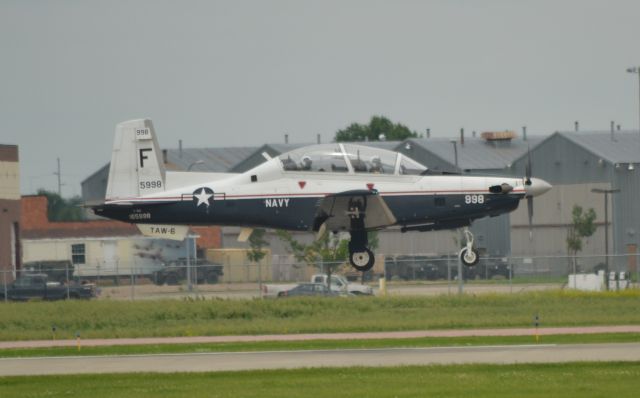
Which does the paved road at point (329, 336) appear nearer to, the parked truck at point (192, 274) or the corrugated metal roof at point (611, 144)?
the parked truck at point (192, 274)

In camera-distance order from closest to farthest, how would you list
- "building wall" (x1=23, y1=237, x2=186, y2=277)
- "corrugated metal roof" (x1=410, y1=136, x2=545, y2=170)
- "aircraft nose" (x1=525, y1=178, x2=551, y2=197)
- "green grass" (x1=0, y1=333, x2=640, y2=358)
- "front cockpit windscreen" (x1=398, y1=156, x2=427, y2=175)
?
"aircraft nose" (x1=525, y1=178, x2=551, y2=197) → "front cockpit windscreen" (x1=398, y1=156, x2=427, y2=175) → "green grass" (x1=0, y1=333, x2=640, y2=358) → "building wall" (x1=23, y1=237, x2=186, y2=277) → "corrugated metal roof" (x1=410, y1=136, x2=545, y2=170)

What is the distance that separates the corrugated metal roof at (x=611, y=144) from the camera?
3257 inches

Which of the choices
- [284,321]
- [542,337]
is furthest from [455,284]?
[542,337]

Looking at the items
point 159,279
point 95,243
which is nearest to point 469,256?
point 159,279

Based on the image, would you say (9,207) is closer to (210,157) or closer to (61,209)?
(61,209)

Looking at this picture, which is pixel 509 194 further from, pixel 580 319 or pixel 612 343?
pixel 580 319

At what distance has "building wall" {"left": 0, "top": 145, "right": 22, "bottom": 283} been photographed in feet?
247

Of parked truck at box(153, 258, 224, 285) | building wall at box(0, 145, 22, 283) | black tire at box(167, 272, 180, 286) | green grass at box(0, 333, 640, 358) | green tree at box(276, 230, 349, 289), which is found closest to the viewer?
green grass at box(0, 333, 640, 358)

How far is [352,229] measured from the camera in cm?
3375

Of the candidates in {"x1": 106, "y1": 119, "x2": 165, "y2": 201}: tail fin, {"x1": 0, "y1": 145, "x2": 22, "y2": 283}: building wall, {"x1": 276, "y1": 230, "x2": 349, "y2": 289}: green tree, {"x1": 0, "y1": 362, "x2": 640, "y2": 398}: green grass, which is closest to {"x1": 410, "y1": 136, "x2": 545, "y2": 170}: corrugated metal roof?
{"x1": 276, "y1": 230, "x2": 349, "y2": 289}: green tree

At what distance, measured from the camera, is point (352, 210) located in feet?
109

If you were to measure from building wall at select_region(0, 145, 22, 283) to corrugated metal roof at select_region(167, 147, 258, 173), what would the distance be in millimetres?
35485

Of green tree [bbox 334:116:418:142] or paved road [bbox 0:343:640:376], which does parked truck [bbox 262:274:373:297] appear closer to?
paved road [bbox 0:343:640:376]

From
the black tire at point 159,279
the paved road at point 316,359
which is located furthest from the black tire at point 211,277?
the paved road at point 316,359
